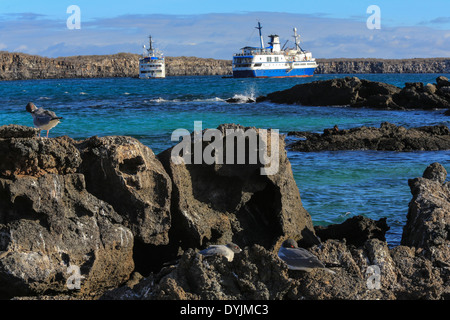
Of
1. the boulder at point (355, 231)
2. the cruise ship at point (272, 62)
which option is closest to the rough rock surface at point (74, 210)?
the boulder at point (355, 231)

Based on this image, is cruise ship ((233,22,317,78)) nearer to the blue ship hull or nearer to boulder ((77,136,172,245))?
the blue ship hull

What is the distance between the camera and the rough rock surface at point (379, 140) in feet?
58.9

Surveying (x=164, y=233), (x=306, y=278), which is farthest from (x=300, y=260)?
(x=164, y=233)

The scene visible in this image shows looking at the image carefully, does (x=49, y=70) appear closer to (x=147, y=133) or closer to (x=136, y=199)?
(x=147, y=133)

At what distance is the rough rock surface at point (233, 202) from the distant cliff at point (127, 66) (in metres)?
Answer: 128

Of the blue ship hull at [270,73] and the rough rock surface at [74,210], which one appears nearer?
the rough rock surface at [74,210]

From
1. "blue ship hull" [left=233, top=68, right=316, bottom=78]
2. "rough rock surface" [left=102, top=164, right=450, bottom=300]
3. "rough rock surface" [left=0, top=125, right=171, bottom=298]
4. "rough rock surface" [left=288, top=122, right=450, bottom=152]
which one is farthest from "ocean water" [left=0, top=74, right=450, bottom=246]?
"blue ship hull" [left=233, top=68, right=316, bottom=78]

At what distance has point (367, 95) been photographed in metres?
37.5

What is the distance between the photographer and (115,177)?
615 cm

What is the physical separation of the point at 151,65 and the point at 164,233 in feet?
377

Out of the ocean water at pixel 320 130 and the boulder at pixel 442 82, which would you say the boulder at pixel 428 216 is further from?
the boulder at pixel 442 82

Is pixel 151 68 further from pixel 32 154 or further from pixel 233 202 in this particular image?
pixel 32 154
